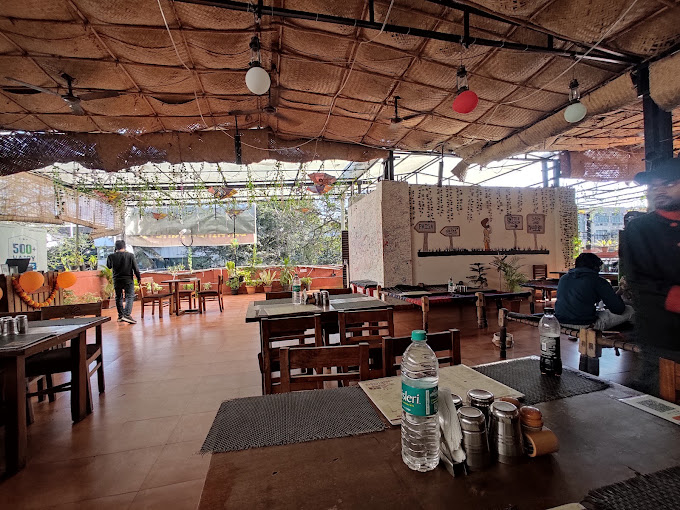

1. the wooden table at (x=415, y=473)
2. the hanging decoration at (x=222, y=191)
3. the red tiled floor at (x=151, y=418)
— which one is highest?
the hanging decoration at (x=222, y=191)

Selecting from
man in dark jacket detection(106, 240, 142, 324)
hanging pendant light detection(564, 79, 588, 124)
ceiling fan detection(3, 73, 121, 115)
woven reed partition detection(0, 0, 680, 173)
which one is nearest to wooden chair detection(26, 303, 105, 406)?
ceiling fan detection(3, 73, 121, 115)

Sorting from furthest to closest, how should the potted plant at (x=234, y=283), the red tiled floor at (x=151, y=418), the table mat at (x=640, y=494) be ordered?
the potted plant at (x=234, y=283)
the red tiled floor at (x=151, y=418)
the table mat at (x=640, y=494)

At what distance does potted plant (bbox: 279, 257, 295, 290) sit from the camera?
10.3 metres

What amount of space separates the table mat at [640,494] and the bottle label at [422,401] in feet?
1.08

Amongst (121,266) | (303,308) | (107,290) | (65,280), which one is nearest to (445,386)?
(303,308)

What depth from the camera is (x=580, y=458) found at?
2.73 feet

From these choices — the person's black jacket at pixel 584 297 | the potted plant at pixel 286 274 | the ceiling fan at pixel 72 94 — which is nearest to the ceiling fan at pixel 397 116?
the person's black jacket at pixel 584 297

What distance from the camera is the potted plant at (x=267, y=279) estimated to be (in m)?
10.7

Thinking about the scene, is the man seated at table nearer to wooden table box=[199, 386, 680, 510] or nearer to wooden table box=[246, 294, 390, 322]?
wooden table box=[246, 294, 390, 322]

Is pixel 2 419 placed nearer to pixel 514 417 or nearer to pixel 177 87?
pixel 514 417

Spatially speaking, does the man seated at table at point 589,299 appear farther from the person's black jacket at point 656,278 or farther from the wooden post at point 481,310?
the wooden post at point 481,310

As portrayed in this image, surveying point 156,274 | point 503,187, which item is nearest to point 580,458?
point 503,187

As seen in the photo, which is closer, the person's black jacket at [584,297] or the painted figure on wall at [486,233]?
the person's black jacket at [584,297]

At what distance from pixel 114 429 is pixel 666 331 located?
388 centimetres
